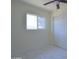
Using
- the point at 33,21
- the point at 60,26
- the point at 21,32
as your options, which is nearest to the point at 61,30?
the point at 60,26

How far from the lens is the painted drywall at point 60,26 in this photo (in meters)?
4.57

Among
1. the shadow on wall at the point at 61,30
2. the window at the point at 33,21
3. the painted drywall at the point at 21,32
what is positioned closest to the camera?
the painted drywall at the point at 21,32

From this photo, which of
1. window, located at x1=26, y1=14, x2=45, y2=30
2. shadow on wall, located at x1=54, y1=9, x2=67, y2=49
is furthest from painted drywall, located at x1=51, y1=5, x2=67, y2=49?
window, located at x1=26, y1=14, x2=45, y2=30

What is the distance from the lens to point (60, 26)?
5.04 metres

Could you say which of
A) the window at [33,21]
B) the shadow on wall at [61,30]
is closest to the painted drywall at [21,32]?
the window at [33,21]

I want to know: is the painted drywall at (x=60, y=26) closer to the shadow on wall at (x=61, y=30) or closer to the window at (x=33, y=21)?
the shadow on wall at (x=61, y=30)

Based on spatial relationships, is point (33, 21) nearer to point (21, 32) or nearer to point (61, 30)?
point (21, 32)

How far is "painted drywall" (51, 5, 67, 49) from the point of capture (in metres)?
4.57

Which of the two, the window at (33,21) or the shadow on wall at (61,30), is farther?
the shadow on wall at (61,30)

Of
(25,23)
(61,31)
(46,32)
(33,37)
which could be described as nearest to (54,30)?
(46,32)

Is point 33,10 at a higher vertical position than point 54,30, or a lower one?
higher
